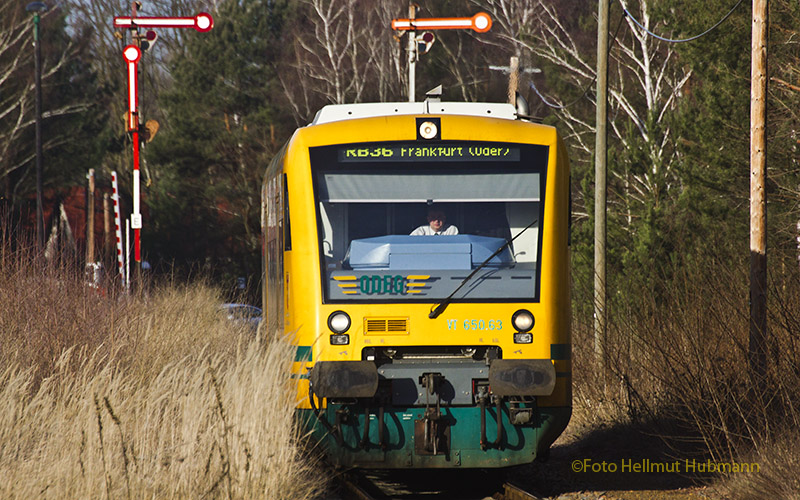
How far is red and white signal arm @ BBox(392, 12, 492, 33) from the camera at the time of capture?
63.2ft

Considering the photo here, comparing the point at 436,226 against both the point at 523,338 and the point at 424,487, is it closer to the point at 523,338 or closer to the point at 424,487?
the point at 523,338

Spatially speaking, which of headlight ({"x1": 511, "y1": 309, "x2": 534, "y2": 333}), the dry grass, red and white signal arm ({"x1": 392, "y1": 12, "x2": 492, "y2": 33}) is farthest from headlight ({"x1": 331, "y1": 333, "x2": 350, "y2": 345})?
red and white signal arm ({"x1": 392, "y1": 12, "x2": 492, "y2": 33})

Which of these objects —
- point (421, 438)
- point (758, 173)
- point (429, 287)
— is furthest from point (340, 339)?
point (758, 173)

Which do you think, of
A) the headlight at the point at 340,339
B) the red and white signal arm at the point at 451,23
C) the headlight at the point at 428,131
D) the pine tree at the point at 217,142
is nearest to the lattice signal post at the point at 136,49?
the red and white signal arm at the point at 451,23

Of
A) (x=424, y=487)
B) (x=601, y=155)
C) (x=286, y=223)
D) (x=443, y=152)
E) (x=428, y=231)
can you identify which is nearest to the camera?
(x=428, y=231)

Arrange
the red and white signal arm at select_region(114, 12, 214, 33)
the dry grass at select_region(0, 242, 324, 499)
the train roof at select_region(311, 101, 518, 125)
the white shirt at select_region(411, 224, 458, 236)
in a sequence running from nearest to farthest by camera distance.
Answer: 1. the dry grass at select_region(0, 242, 324, 499)
2. the white shirt at select_region(411, 224, 458, 236)
3. the train roof at select_region(311, 101, 518, 125)
4. the red and white signal arm at select_region(114, 12, 214, 33)

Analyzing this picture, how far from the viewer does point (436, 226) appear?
Answer: 9.46 meters

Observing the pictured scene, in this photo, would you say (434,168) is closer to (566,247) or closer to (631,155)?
(566,247)

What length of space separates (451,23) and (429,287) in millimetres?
11136

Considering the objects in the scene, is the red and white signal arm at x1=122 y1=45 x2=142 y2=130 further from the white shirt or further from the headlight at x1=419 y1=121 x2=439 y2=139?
the white shirt

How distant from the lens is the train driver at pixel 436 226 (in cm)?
945

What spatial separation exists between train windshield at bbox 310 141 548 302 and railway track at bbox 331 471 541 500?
172cm

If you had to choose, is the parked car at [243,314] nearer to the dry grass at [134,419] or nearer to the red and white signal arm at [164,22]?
the red and white signal arm at [164,22]

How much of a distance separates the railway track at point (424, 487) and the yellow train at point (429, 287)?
28.3 inches
